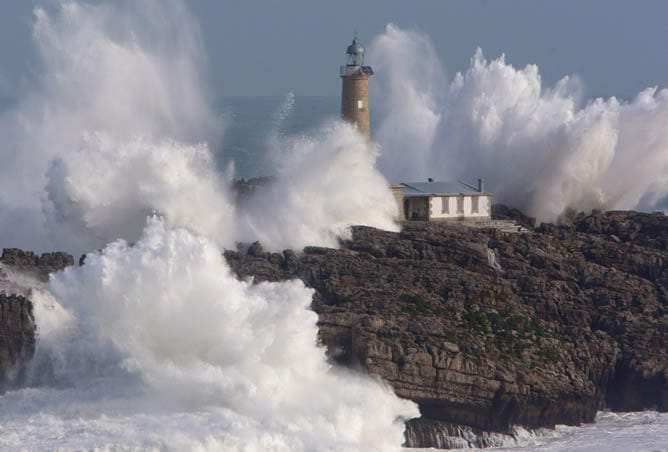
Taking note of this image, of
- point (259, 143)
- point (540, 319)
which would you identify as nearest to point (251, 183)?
point (540, 319)

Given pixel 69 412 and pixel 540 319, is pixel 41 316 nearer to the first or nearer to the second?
pixel 69 412

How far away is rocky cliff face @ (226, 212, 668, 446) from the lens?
3416cm

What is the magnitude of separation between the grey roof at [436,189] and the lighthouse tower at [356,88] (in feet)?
5.86

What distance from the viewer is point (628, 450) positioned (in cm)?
3347

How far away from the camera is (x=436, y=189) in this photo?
146ft

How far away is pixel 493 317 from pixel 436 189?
832 centimetres

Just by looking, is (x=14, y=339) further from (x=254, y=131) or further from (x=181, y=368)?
(x=254, y=131)

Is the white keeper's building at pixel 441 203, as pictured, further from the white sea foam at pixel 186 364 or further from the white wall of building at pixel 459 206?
the white sea foam at pixel 186 364

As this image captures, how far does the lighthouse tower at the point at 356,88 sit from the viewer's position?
150 ft

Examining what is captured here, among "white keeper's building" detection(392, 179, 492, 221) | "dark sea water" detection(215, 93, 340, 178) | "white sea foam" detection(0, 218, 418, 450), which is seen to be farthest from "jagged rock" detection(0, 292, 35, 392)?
"dark sea water" detection(215, 93, 340, 178)

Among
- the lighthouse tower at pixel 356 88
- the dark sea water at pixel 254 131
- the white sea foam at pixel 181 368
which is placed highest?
the dark sea water at pixel 254 131

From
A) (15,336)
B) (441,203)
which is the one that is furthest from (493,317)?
(15,336)

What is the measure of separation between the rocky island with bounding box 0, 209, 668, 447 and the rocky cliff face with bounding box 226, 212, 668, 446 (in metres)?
0.03

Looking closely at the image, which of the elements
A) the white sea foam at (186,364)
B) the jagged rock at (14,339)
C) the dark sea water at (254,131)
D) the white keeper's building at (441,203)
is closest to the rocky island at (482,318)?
the jagged rock at (14,339)
